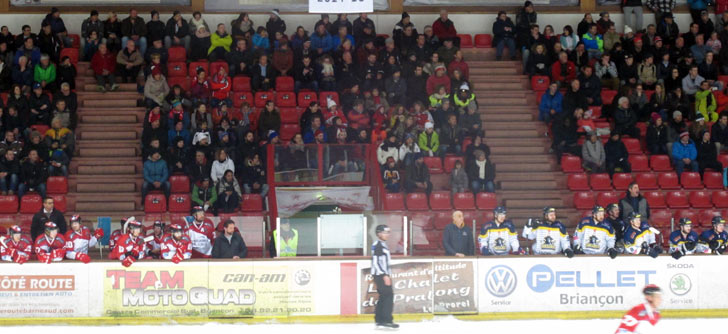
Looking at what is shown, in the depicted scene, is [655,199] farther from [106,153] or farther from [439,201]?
[106,153]

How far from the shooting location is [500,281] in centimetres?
1552

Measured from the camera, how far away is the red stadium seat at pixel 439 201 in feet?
65.7

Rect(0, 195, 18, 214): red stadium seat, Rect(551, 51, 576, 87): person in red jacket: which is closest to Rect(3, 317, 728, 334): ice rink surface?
Rect(0, 195, 18, 214): red stadium seat

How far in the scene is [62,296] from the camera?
1505cm

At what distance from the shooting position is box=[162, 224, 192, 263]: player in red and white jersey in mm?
15586

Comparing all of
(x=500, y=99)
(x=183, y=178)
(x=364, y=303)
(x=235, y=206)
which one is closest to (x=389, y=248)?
(x=364, y=303)

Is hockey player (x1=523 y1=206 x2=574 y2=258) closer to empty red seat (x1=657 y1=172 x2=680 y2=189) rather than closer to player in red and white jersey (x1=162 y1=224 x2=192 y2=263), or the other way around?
player in red and white jersey (x1=162 y1=224 x2=192 y2=263)

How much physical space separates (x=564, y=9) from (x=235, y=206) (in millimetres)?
9840

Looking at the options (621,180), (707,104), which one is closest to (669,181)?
(621,180)

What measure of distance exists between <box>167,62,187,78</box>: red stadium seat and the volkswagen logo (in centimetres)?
940

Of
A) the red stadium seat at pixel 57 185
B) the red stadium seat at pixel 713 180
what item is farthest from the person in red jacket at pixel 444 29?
the red stadium seat at pixel 57 185

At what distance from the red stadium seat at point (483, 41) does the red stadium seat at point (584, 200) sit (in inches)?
198

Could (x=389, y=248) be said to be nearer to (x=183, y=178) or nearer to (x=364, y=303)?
(x=364, y=303)

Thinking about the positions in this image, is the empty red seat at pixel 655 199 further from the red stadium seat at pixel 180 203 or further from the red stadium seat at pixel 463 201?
the red stadium seat at pixel 180 203
